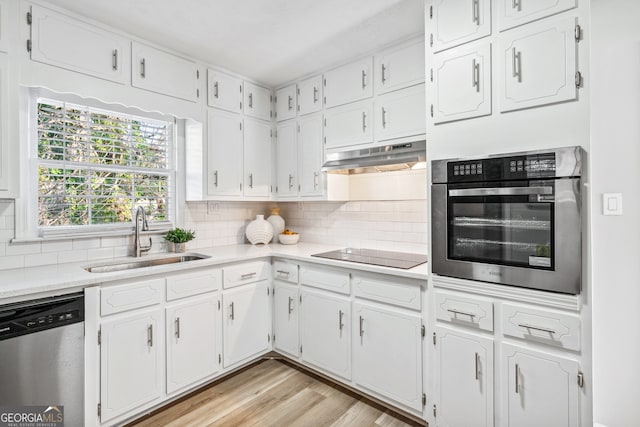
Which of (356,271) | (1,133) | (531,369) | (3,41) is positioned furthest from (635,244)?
(3,41)

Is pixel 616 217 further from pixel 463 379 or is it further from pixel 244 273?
pixel 244 273

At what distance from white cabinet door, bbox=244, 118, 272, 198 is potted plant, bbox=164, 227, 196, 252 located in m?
0.68

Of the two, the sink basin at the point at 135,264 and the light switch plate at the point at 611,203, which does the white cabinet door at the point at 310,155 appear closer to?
the sink basin at the point at 135,264

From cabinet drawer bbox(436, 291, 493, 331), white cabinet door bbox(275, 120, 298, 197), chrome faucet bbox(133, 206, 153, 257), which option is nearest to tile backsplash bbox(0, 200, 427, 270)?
chrome faucet bbox(133, 206, 153, 257)

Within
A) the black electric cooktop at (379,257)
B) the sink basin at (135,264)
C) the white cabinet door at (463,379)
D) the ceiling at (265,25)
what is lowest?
the white cabinet door at (463,379)

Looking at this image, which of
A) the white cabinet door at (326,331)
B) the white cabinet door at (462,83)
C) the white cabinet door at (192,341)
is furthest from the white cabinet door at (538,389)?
the white cabinet door at (192,341)

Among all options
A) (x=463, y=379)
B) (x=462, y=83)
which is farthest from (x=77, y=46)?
(x=463, y=379)

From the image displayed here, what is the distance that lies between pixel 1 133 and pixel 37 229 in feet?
2.16

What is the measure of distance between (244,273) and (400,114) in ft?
5.82

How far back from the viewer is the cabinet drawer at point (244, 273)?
2.62m

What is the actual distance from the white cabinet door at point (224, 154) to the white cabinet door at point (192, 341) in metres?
1.03

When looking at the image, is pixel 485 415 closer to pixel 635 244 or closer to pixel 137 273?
pixel 635 244

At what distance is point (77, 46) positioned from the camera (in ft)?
7.09

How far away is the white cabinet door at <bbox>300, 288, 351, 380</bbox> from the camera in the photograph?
244 cm
